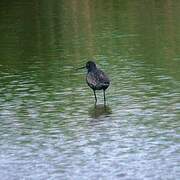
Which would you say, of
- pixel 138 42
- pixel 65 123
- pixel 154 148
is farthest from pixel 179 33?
pixel 154 148

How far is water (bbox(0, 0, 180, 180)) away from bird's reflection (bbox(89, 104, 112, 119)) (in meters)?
0.02

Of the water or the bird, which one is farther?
the bird

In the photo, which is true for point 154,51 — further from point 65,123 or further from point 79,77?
point 65,123

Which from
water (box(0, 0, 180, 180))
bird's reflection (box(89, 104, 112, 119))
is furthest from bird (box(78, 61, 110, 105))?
bird's reflection (box(89, 104, 112, 119))

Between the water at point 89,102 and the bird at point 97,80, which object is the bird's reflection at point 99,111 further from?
the bird at point 97,80

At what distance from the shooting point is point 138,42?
27.9 meters

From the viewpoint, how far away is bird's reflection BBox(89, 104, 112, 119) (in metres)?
15.9

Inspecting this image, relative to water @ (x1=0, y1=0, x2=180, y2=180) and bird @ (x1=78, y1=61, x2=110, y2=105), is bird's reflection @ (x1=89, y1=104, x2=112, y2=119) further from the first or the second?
bird @ (x1=78, y1=61, x2=110, y2=105)

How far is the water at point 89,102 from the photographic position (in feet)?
39.2

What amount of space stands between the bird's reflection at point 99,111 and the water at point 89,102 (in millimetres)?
20

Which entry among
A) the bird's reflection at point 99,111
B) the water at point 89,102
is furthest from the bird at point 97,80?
the bird's reflection at point 99,111

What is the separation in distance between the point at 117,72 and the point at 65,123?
6.42 m

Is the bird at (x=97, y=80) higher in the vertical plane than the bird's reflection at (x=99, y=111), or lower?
higher

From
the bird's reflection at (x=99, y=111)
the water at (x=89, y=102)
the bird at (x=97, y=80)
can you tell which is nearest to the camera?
the water at (x=89, y=102)
